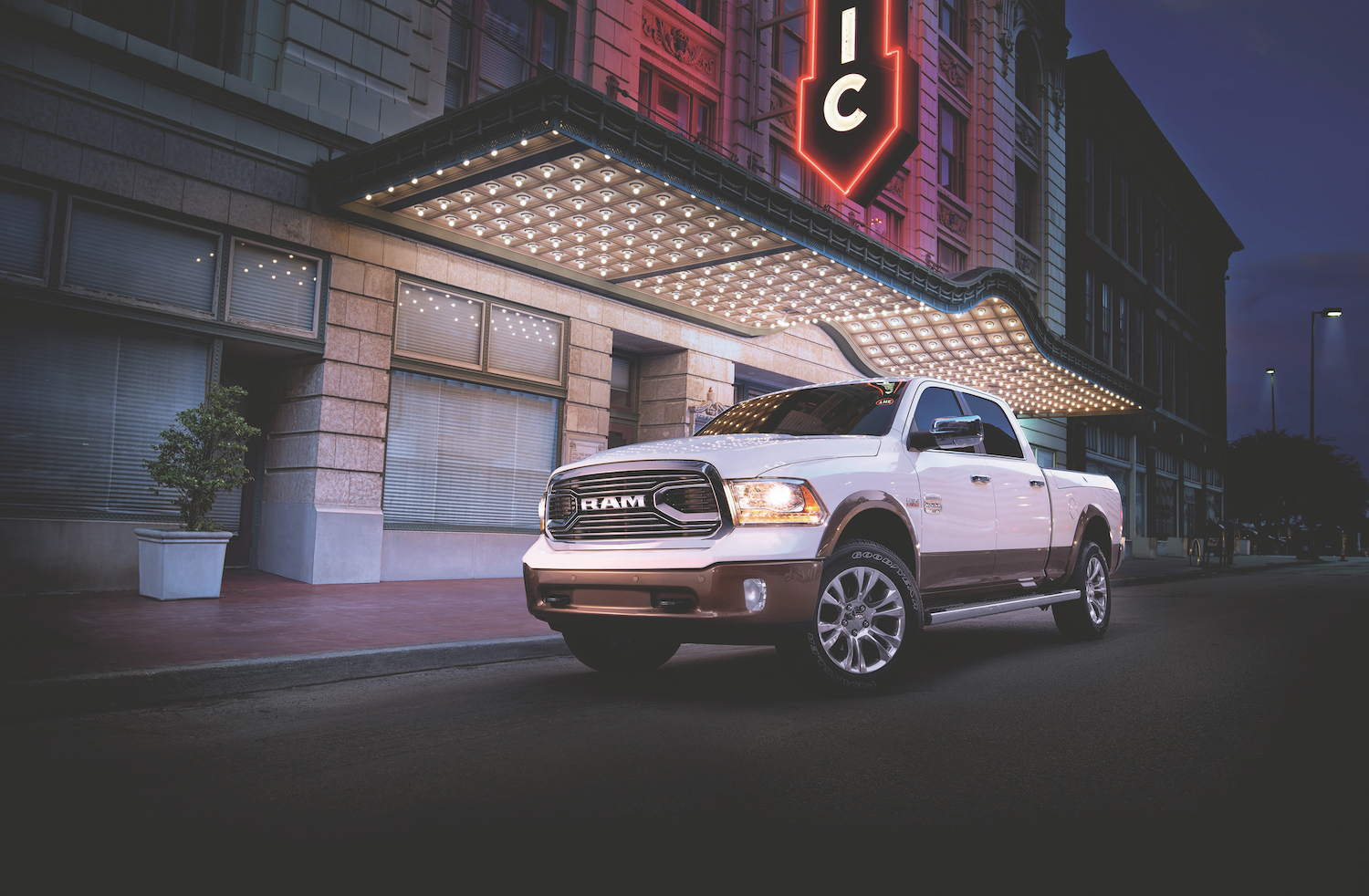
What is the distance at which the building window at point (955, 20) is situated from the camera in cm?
2567

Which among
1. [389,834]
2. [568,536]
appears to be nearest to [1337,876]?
[389,834]

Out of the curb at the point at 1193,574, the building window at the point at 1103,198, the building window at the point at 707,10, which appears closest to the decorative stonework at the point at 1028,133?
the building window at the point at 1103,198

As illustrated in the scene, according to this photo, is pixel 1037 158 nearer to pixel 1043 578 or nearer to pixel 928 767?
pixel 1043 578

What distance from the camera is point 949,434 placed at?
19.0ft

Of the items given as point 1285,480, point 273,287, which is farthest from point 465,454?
point 1285,480

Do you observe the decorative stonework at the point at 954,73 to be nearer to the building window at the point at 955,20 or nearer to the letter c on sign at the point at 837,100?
the building window at the point at 955,20

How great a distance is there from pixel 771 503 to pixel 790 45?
17835 millimetres

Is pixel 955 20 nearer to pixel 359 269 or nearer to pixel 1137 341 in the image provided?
pixel 1137 341

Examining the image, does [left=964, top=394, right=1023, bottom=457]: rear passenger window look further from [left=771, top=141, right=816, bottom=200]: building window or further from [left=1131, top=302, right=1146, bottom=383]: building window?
[left=1131, top=302, right=1146, bottom=383]: building window

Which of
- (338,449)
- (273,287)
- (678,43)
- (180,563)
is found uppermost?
(678,43)

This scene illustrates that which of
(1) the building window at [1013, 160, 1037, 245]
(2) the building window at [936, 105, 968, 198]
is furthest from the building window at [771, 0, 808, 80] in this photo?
(1) the building window at [1013, 160, 1037, 245]

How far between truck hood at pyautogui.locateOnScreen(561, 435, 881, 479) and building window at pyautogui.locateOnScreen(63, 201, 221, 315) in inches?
282

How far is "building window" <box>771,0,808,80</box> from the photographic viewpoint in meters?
18.8

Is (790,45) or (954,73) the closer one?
(790,45)
